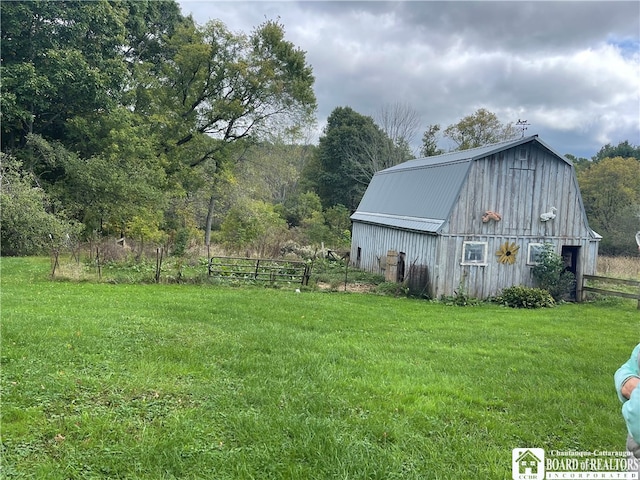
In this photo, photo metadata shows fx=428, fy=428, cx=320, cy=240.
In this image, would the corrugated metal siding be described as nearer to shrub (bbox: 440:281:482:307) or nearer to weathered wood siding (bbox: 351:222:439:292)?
weathered wood siding (bbox: 351:222:439:292)

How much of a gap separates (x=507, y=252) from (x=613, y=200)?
2245 cm

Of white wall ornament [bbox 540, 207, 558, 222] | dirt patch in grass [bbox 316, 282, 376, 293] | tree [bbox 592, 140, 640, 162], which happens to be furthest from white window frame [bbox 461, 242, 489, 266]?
tree [bbox 592, 140, 640, 162]

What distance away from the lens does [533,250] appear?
1414 cm

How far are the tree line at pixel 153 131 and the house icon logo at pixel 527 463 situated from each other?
1748 cm

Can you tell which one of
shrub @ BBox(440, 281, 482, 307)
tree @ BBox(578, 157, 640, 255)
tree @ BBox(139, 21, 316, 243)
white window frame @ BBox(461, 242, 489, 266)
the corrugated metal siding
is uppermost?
tree @ BBox(139, 21, 316, 243)

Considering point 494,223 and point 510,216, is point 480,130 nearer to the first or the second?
point 510,216

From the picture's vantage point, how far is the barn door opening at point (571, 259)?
14578 millimetres

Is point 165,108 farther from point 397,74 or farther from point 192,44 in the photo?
point 397,74

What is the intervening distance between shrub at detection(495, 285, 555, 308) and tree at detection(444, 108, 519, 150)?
22966 millimetres

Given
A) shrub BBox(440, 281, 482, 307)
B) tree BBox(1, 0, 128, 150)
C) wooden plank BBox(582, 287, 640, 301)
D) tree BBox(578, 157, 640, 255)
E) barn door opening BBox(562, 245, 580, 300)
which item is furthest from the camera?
tree BBox(578, 157, 640, 255)

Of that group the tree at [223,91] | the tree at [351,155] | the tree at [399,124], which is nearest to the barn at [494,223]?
the tree at [223,91]

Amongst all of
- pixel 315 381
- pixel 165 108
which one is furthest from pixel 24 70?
pixel 315 381

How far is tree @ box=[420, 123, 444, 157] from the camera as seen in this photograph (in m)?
35.1

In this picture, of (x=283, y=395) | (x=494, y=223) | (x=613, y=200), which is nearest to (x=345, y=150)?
(x=613, y=200)
